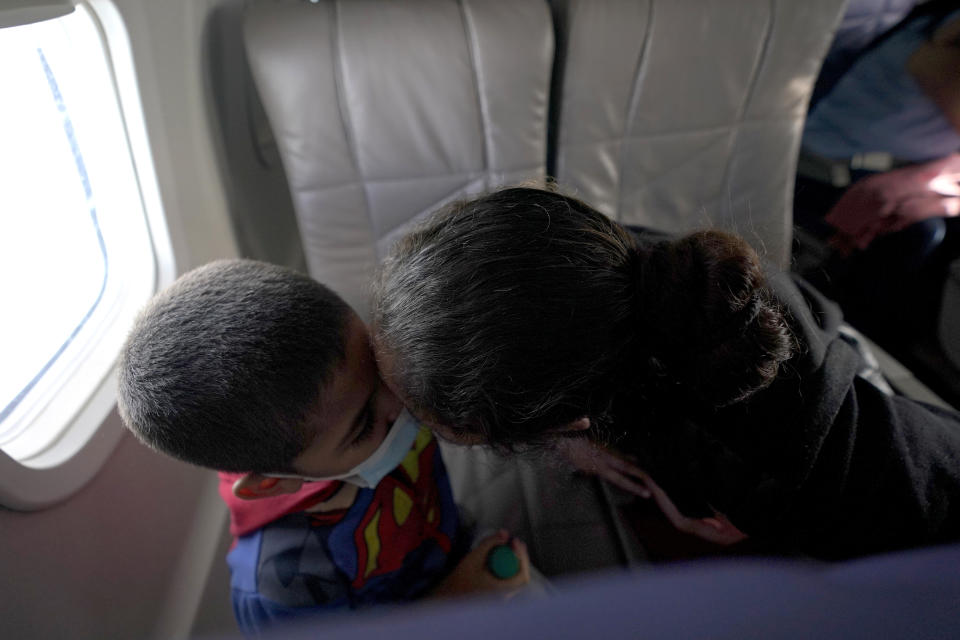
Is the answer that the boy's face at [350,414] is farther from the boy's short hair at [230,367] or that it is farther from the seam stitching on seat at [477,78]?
the seam stitching on seat at [477,78]

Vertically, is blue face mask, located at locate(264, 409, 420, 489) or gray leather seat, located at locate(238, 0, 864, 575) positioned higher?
gray leather seat, located at locate(238, 0, 864, 575)

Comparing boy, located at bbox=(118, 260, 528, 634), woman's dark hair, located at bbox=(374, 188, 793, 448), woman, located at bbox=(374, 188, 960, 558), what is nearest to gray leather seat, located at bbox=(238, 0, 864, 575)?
boy, located at bbox=(118, 260, 528, 634)

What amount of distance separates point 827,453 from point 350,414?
60 cm

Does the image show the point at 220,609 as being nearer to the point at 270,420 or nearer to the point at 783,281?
the point at 270,420

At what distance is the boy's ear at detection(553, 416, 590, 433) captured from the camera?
25.0 inches

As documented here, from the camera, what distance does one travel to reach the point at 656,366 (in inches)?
24.6

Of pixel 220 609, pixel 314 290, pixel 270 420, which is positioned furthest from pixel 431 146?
pixel 220 609

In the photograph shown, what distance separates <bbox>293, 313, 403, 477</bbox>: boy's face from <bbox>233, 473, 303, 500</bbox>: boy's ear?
0.03 meters

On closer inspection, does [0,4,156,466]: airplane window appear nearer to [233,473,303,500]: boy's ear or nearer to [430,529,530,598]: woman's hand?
[233,473,303,500]: boy's ear

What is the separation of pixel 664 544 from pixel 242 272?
2.69ft

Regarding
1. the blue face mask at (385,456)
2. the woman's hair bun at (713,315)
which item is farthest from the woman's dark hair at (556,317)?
the blue face mask at (385,456)

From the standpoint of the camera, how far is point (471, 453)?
3.65 ft

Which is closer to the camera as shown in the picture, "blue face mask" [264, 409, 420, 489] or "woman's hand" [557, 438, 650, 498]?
"blue face mask" [264, 409, 420, 489]

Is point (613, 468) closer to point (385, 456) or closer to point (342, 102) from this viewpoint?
point (385, 456)
